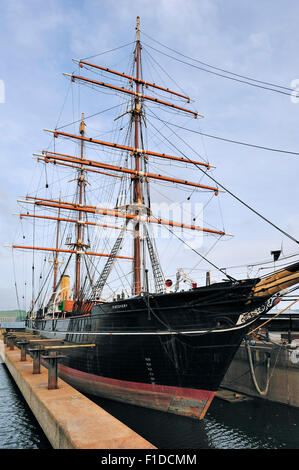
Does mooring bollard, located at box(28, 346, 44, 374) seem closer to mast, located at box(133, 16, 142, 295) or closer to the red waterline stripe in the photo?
Answer: the red waterline stripe

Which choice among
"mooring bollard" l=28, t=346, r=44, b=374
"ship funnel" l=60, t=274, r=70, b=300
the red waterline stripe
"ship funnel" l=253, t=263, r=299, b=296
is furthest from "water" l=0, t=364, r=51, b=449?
"ship funnel" l=60, t=274, r=70, b=300

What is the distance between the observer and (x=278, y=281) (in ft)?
32.9

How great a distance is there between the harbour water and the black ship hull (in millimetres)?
517

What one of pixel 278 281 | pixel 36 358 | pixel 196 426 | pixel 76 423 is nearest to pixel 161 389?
pixel 196 426

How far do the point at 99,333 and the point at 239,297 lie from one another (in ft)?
21.2

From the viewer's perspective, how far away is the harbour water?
938 centimetres

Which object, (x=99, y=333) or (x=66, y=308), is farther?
(x=66, y=308)

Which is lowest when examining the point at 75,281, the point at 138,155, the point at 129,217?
the point at 75,281

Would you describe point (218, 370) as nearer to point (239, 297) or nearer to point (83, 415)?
point (239, 297)

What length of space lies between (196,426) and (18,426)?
5.72m

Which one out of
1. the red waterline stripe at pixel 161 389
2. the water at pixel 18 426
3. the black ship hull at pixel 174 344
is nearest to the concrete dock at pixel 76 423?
the water at pixel 18 426

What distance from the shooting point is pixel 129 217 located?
19.1 meters

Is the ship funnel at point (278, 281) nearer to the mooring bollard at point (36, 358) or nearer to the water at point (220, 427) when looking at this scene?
the water at point (220, 427)
